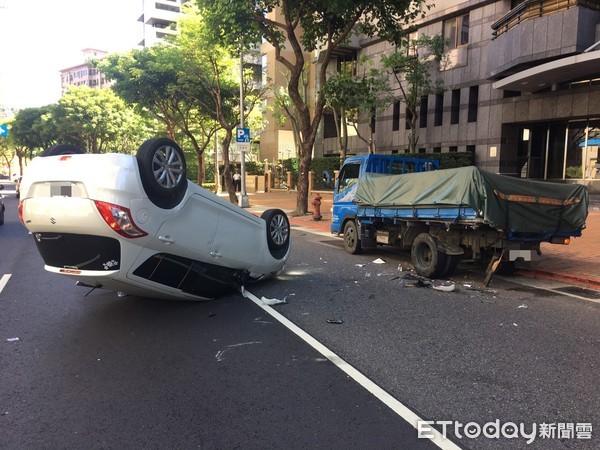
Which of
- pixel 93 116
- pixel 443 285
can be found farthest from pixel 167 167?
pixel 93 116

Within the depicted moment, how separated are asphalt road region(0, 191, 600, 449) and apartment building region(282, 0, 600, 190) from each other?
13.9m

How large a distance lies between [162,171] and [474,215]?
4.87m

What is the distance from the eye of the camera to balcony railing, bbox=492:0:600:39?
1742 cm

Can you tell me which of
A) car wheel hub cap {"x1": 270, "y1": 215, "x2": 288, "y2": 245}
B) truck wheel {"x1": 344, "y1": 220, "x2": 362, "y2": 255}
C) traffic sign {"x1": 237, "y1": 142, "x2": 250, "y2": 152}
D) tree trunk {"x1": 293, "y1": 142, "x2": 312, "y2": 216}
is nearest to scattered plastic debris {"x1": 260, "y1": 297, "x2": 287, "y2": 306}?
car wheel hub cap {"x1": 270, "y1": 215, "x2": 288, "y2": 245}

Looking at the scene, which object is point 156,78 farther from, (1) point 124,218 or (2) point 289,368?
(2) point 289,368

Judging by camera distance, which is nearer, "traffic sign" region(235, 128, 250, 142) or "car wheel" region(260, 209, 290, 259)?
"car wheel" region(260, 209, 290, 259)

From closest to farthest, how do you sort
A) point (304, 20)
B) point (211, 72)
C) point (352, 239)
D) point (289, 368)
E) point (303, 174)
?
point (289, 368) → point (352, 239) → point (304, 20) → point (303, 174) → point (211, 72)

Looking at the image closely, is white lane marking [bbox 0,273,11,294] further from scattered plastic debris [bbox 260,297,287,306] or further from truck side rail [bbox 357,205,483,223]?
truck side rail [bbox 357,205,483,223]

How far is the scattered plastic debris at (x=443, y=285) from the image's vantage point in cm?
749

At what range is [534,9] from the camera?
741 inches

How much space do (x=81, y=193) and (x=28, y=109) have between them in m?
61.9

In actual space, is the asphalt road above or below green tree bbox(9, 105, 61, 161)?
below

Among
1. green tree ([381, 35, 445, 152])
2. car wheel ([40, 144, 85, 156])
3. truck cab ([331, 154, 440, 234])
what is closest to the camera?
car wheel ([40, 144, 85, 156])

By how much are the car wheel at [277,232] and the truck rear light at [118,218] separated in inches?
111
